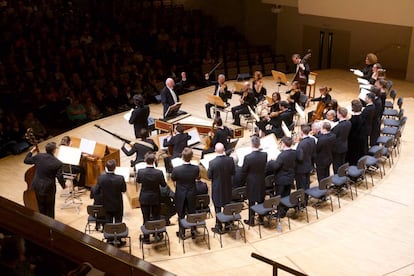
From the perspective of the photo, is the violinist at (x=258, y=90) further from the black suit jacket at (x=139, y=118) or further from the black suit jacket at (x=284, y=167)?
the black suit jacket at (x=284, y=167)

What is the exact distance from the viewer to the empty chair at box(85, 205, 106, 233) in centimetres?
823

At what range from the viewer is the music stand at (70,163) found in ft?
30.4

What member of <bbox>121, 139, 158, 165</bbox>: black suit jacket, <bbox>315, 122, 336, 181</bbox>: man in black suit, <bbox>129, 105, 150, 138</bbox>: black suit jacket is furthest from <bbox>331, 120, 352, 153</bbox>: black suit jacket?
<bbox>129, 105, 150, 138</bbox>: black suit jacket

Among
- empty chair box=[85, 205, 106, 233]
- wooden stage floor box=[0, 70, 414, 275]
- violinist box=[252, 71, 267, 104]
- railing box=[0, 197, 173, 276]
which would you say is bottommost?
wooden stage floor box=[0, 70, 414, 275]

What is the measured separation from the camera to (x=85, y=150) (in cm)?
1022

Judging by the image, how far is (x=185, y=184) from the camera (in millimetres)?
8359

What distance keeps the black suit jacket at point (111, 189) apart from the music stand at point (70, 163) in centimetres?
127

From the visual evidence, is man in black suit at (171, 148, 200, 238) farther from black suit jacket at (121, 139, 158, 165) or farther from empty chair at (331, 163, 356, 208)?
empty chair at (331, 163, 356, 208)

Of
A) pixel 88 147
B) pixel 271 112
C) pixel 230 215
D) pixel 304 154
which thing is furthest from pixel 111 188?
pixel 271 112

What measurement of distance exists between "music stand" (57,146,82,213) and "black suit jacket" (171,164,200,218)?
1944mm

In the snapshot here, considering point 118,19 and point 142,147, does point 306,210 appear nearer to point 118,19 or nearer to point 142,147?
point 142,147

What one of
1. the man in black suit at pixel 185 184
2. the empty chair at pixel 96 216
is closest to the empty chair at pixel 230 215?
the man in black suit at pixel 185 184

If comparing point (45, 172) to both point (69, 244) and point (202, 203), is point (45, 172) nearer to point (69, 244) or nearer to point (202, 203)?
point (202, 203)

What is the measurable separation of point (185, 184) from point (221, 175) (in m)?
0.60
